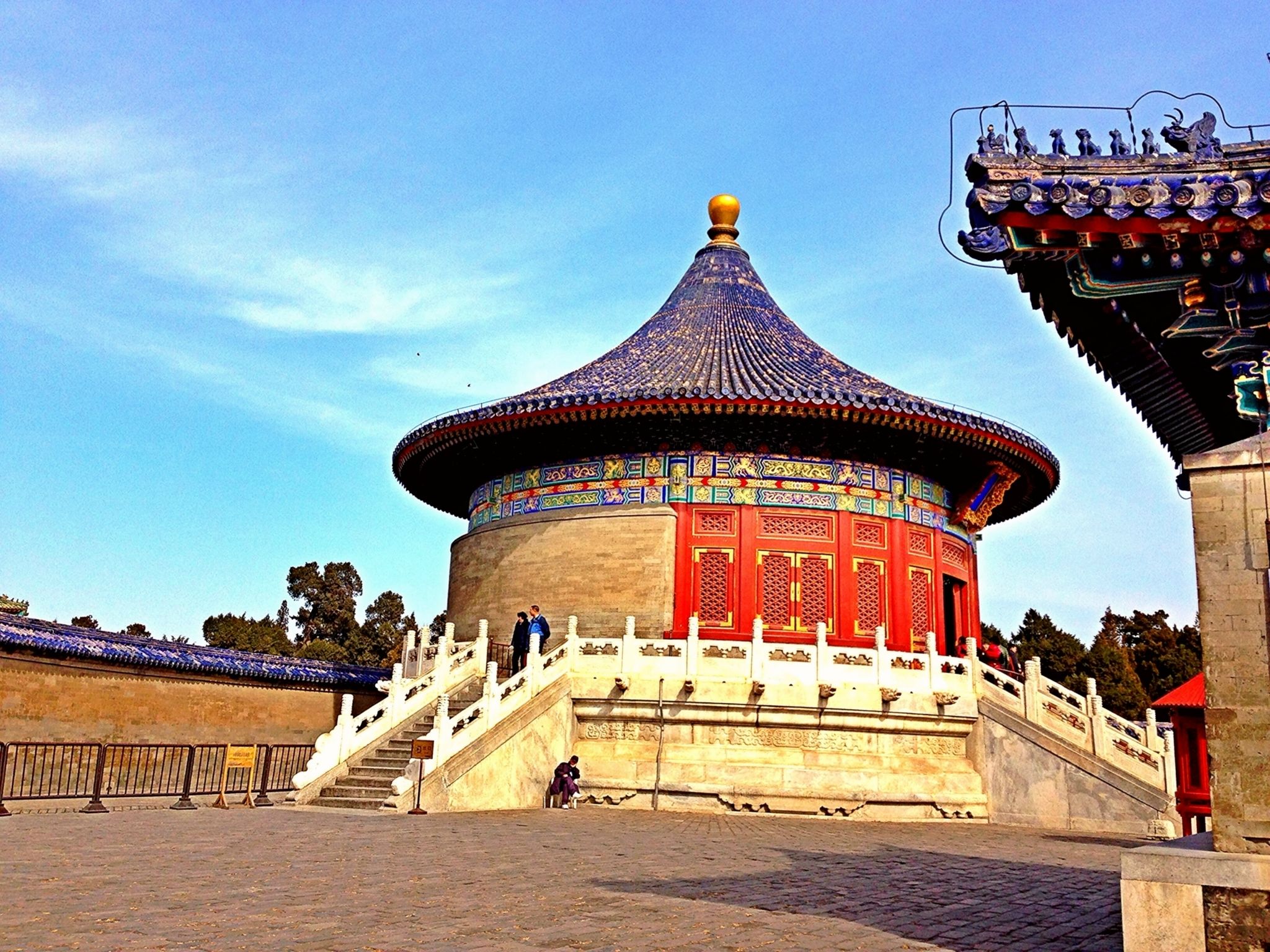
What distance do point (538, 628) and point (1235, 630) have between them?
12.7m

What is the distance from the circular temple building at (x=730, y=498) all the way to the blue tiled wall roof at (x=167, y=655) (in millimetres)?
2526

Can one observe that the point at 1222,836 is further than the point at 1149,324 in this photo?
No

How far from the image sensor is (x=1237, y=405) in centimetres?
615

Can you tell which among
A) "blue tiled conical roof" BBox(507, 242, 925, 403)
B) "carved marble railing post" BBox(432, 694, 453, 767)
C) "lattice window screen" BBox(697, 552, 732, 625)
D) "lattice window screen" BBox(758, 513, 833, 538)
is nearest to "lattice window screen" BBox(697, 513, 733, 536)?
"lattice window screen" BBox(697, 552, 732, 625)

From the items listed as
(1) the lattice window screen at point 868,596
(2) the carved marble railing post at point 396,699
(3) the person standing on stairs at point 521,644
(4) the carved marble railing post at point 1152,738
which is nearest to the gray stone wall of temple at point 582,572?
(3) the person standing on stairs at point 521,644

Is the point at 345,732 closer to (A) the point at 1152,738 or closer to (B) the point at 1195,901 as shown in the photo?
(A) the point at 1152,738

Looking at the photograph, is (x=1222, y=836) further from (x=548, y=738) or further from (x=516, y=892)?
(x=548, y=738)

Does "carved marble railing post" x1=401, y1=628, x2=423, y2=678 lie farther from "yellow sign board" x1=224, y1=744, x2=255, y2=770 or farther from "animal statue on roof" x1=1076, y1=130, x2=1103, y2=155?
"animal statue on roof" x1=1076, y1=130, x2=1103, y2=155

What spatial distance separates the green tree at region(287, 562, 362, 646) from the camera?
49438 mm

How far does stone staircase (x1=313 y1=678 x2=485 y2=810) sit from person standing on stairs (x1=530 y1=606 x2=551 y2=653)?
1.70m

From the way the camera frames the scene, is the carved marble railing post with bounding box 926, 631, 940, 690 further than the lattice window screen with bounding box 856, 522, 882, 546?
No

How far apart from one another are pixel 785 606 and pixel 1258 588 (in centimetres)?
1414

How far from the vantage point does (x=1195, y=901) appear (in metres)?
5.12

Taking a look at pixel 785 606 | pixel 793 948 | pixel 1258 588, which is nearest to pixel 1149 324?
pixel 1258 588
